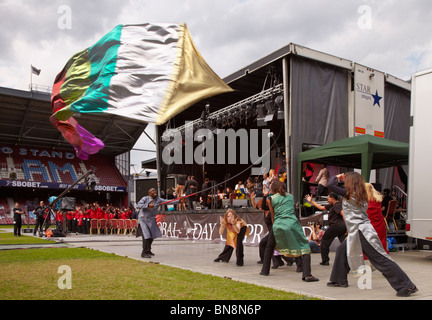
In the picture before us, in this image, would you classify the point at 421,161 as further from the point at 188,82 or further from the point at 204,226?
the point at 204,226

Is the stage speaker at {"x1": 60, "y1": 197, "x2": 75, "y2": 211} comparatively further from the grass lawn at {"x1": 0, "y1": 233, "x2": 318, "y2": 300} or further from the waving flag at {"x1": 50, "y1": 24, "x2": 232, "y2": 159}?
the waving flag at {"x1": 50, "y1": 24, "x2": 232, "y2": 159}

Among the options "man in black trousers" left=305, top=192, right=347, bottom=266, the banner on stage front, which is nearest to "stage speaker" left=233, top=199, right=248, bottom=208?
the banner on stage front

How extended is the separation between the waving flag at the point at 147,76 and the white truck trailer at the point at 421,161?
4700 millimetres

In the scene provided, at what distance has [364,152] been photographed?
12008mm

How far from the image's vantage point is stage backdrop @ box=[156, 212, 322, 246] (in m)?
13.5

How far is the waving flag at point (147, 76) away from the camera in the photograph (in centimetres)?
648

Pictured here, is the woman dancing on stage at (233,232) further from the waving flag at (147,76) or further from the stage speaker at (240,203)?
the stage speaker at (240,203)

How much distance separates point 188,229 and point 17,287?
11.9 m

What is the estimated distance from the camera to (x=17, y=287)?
6.05 meters

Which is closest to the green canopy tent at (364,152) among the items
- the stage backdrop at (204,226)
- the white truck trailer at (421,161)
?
the stage backdrop at (204,226)

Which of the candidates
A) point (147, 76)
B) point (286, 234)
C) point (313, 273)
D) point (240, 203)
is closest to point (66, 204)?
point (240, 203)

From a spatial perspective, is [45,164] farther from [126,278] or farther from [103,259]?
[126,278]

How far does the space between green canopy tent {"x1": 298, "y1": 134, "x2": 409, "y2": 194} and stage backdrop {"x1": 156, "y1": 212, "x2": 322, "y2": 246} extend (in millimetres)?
1834

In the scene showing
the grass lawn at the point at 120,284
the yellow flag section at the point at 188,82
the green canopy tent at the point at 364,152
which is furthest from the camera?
the green canopy tent at the point at 364,152
